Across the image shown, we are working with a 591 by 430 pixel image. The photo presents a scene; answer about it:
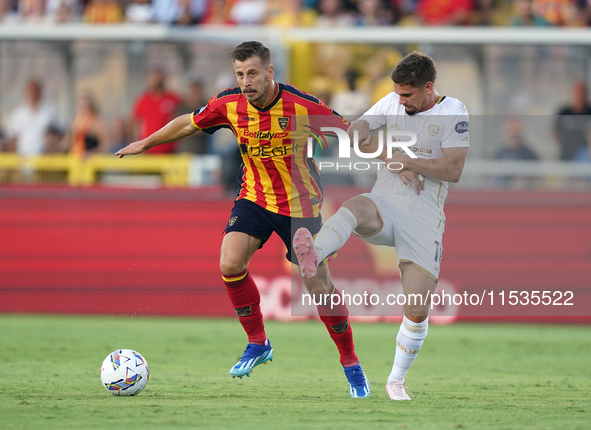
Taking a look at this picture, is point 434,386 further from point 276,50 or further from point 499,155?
point 276,50

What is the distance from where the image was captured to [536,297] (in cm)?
1074

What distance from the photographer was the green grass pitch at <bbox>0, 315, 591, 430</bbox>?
4.70 metres

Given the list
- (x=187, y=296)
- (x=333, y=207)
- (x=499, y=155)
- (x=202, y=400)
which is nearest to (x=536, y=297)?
(x=499, y=155)

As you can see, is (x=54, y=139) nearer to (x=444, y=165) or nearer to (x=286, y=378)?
(x=286, y=378)

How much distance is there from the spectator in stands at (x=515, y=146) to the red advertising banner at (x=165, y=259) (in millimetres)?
759

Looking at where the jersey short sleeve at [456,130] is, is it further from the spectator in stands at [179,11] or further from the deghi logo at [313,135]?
the spectator in stands at [179,11]

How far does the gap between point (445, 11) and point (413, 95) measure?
23.4 feet

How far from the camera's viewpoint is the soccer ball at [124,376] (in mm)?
5434

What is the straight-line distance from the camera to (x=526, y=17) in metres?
11.9

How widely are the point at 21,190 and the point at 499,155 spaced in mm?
6117

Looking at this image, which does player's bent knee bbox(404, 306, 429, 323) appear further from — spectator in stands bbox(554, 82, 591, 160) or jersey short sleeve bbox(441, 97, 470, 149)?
spectator in stands bbox(554, 82, 591, 160)

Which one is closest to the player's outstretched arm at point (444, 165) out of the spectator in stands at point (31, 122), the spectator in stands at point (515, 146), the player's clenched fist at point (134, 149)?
the player's clenched fist at point (134, 149)

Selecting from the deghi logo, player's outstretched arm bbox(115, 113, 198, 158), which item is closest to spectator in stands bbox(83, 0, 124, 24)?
player's outstretched arm bbox(115, 113, 198, 158)

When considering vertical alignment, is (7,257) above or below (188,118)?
→ below
